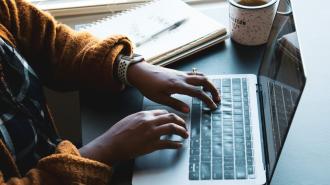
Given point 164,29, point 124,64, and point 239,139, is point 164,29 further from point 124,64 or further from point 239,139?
point 239,139

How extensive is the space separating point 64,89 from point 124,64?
17 cm

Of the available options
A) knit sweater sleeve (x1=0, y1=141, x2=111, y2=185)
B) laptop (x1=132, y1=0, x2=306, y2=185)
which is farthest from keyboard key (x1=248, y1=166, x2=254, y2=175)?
knit sweater sleeve (x1=0, y1=141, x2=111, y2=185)

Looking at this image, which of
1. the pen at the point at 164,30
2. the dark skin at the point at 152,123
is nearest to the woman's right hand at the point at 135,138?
the dark skin at the point at 152,123

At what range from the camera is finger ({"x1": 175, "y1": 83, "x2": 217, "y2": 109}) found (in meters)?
0.85

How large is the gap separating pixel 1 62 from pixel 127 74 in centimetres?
23

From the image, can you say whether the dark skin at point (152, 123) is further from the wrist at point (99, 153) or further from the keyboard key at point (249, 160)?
the keyboard key at point (249, 160)

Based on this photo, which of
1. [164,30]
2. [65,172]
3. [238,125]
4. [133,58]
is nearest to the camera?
[65,172]

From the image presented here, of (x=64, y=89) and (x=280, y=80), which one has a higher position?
(x=280, y=80)

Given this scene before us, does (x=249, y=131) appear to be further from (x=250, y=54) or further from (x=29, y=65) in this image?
(x=29, y=65)

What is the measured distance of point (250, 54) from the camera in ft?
3.23

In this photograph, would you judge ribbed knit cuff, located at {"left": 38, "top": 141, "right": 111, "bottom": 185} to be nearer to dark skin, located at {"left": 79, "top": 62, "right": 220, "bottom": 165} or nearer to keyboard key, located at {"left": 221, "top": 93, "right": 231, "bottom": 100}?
dark skin, located at {"left": 79, "top": 62, "right": 220, "bottom": 165}

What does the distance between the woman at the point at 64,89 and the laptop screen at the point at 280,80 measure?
10 centimetres

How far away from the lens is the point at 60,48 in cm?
96

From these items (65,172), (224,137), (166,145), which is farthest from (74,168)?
(224,137)
